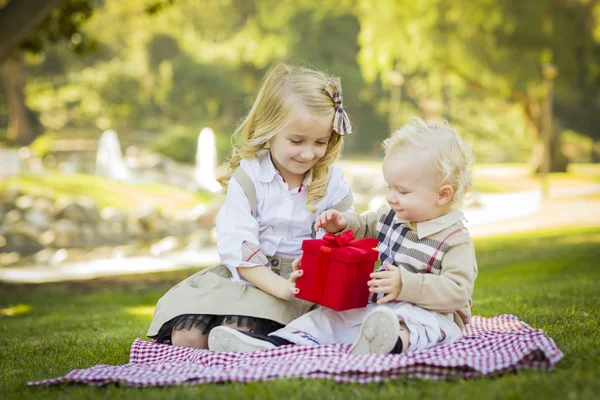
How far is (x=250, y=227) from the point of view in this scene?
2.82 meters

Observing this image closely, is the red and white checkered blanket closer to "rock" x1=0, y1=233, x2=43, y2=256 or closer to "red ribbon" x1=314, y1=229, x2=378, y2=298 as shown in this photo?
"red ribbon" x1=314, y1=229, x2=378, y2=298

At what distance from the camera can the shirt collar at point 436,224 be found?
2.52 m

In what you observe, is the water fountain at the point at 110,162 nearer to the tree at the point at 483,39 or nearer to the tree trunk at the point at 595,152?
the tree at the point at 483,39

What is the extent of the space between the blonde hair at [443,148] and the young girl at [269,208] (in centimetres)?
39

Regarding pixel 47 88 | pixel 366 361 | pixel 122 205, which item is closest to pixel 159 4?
pixel 366 361

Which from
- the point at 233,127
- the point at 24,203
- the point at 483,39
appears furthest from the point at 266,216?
the point at 483,39

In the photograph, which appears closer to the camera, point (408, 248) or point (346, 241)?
point (346, 241)

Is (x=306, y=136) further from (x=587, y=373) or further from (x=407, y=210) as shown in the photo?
(x=587, y=373)

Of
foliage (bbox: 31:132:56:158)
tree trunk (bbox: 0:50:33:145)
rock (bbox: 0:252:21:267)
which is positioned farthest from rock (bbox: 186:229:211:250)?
tree trunk (bbox: 0:50:33:145)

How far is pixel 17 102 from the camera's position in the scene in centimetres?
2120

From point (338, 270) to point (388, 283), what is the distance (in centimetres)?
18

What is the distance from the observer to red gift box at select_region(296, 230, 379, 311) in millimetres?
2416

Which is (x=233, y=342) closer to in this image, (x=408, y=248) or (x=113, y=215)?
(x=408, y=248)

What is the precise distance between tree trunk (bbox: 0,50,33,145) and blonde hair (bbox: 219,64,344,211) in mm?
19389
